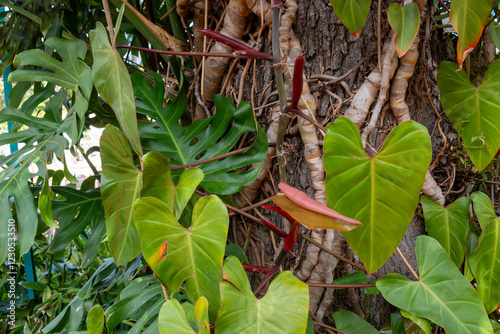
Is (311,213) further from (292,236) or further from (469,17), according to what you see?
(469,17)

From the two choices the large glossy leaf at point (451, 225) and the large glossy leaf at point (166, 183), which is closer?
the large glossy leaf at point (166, 183)

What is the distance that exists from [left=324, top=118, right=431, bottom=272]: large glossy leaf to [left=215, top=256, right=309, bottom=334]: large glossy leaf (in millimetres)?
126

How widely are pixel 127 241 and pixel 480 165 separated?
765 millimetres

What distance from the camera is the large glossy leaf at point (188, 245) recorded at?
1.78 feet

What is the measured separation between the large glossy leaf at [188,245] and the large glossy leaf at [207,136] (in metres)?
0.25

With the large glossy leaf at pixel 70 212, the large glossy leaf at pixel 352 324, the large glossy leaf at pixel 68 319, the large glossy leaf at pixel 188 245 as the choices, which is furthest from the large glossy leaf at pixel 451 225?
the large glossy leaf at pixel 68 319

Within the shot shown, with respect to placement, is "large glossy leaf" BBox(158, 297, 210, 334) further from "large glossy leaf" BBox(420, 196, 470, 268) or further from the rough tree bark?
"large glossy leaf" BBox(420, 196, 470, 268)

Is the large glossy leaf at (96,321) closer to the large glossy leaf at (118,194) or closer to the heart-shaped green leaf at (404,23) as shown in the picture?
the large glossy leaf at (118,194)

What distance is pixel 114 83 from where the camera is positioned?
0.63m

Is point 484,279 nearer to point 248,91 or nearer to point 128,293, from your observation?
point 248,91

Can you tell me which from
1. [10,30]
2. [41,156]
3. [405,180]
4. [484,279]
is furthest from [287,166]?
[10,30]

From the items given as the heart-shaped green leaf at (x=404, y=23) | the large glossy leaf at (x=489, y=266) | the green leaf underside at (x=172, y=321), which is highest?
the heart-shaped green leaf at (x=404, y=23)

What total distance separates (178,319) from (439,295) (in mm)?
470

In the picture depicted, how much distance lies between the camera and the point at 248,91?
3.11 feet
